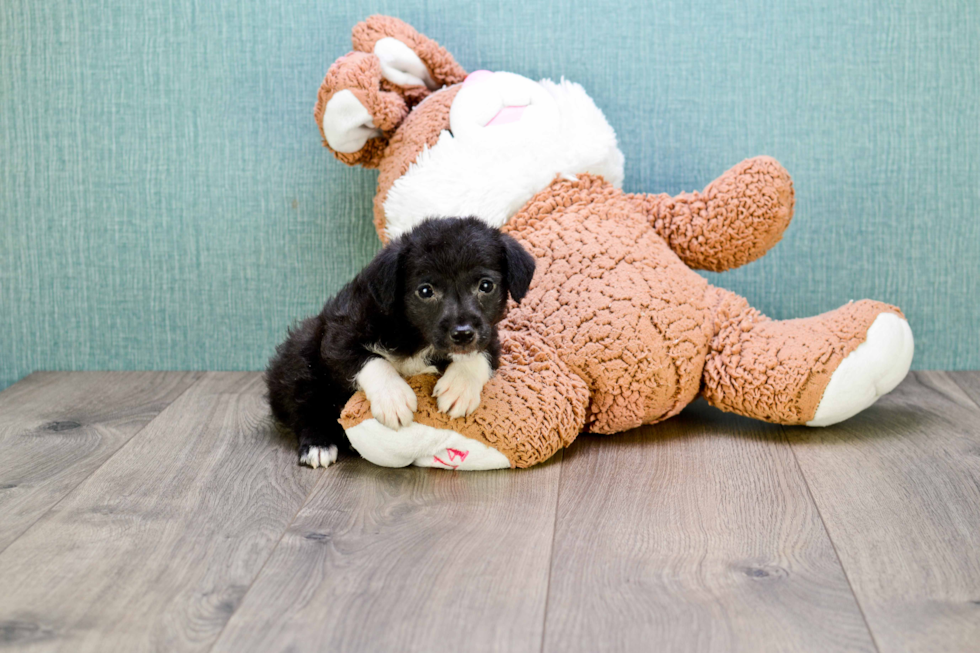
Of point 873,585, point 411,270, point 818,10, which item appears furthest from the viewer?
point 818,10

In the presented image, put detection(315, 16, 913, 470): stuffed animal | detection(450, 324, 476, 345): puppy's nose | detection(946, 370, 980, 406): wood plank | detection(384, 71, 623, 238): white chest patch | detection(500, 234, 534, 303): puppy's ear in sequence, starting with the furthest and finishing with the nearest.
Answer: detection(946, 370, 980, 406): wood plank
detection(384, 71, 623, 238): white chest patch
detection(315, 16, 913, 470): stuffed animal
detection(500, 234, 534, 303): puppy's ear
detection(450, 324, 476, 345): puppy's nose

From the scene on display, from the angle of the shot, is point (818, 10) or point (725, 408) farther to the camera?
point (818, 10)

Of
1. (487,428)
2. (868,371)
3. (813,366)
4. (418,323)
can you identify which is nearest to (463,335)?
(418,323)

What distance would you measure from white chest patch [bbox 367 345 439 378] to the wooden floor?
0.67 feet

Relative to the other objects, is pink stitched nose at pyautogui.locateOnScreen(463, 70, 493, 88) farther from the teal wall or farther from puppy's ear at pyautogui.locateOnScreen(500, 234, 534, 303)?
puppy's ear at pyautogui.locateOnScreen(500, 234, 534, 303)

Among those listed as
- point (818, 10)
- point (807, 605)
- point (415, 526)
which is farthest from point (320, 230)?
point (807, 605)

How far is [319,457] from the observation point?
6.04ft

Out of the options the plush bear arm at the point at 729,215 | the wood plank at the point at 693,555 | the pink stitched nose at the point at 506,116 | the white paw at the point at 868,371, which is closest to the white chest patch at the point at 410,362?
the wood plank at the point at 693,555

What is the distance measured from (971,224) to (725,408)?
1.02 m

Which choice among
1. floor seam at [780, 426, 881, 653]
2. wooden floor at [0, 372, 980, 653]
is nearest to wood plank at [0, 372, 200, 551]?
wooden floor at [0, 372, 980, 653]

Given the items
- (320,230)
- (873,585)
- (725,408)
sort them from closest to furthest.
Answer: (873,585) → (725,408) → (320,230)

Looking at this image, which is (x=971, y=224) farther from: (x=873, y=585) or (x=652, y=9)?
(x=873, y=585)

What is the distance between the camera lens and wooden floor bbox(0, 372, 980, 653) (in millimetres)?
1204

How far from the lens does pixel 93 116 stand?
2.47 metres
